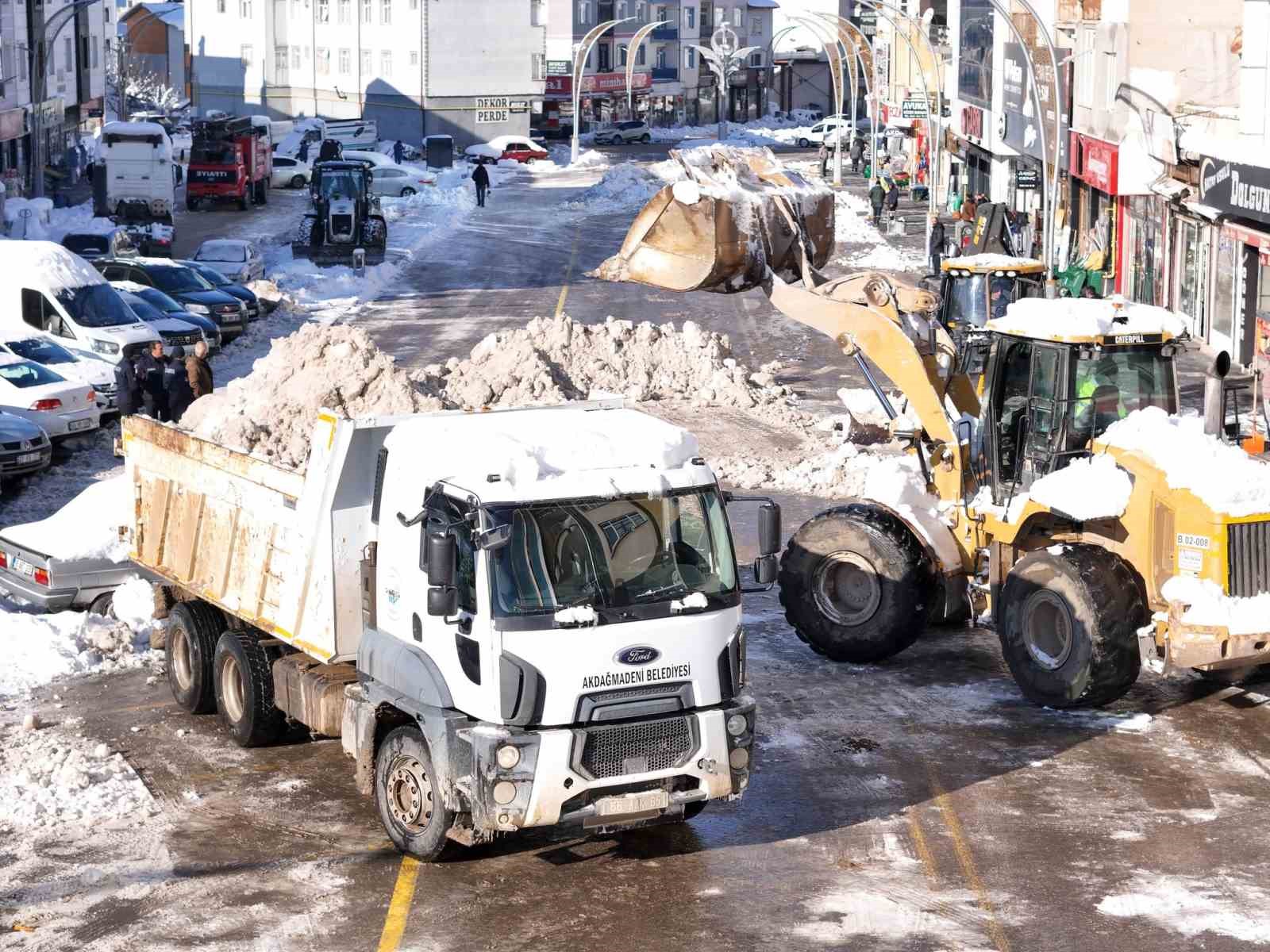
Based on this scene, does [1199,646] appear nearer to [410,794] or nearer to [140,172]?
[410,794]

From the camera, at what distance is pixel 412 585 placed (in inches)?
451

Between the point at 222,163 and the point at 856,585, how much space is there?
161 ft

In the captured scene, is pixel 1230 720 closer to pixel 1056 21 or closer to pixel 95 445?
pixel 95 445

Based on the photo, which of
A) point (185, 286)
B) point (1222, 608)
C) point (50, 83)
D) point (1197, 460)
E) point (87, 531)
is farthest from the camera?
point (50, 83)

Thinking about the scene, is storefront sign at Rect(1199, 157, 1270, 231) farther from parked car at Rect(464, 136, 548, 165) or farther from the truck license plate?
parked car at Rect(464, 136, 548, 165)

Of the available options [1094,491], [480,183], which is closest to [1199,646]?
[1094,491]

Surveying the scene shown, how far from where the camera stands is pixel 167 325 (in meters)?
32.7

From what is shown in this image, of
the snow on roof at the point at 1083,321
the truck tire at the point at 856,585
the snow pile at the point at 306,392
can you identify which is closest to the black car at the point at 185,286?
the snow pile at the point at 306,392

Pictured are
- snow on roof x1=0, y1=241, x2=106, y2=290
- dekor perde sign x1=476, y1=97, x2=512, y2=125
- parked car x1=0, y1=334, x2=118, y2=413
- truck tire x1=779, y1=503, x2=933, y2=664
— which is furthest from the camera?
dekor perde sign x1=476, y1=97, x2=512, y2=125

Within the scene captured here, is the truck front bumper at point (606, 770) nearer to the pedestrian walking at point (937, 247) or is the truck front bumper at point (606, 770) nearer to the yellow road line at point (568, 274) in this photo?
the yellow road line at point (568, 274)

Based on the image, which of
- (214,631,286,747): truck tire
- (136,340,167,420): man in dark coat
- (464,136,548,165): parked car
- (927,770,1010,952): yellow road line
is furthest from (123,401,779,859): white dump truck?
A: (464,136,548,165): parked car

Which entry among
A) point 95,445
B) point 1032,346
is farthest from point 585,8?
point 1032,346

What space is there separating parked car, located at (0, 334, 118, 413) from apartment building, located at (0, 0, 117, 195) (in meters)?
22.3

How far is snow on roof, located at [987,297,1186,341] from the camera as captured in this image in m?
14.8
